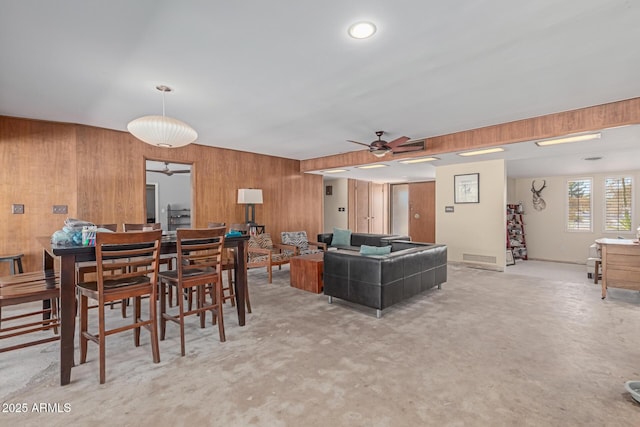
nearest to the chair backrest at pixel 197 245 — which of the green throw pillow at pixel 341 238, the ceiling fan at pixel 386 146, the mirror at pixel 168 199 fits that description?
the ceiling fan at pixel 386 146

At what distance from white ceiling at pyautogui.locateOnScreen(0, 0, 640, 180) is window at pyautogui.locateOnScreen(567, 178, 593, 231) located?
362 centimetres

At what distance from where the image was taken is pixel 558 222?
7.42 metres

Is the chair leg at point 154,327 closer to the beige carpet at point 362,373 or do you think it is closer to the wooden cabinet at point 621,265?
the beige carpet at point 362,373

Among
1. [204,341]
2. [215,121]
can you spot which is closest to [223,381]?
[204,341]

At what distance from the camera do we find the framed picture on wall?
6355 mm

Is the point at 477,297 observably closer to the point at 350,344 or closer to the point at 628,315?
the point at 628,315

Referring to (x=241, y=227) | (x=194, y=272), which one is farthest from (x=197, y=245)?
(x=241, y=227)

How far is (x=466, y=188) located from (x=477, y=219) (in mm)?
700

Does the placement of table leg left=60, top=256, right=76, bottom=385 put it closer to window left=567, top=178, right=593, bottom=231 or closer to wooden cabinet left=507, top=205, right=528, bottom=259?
wooden cabinet left=507, top=205, right=528, bottom=259

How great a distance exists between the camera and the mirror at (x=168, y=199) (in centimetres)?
870

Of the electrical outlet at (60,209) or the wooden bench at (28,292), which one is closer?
the wooden bench at (28,292)

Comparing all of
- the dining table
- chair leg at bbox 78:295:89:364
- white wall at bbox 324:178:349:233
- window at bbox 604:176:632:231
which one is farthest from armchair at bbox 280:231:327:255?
window at bbox 604:176:632:231

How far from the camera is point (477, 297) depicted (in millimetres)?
4207

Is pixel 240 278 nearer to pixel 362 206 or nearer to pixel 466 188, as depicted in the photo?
pixel 466 188
